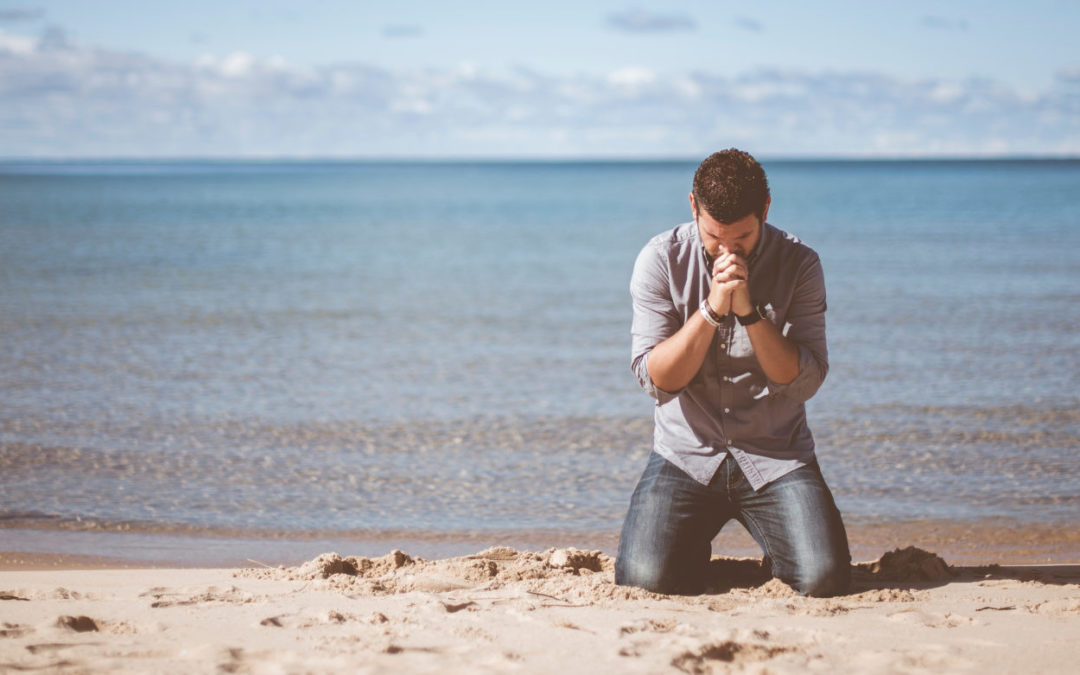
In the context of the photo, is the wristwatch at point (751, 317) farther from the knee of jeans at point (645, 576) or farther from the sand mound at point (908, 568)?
the sand mound at point (908, 568)

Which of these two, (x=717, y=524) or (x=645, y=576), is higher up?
(x=717, y=524)

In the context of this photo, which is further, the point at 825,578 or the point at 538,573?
the point at 538,573

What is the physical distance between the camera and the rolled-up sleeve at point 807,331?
4.37 meters

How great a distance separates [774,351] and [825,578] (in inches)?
39.7

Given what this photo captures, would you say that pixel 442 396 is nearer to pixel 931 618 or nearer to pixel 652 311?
pixel 652 311

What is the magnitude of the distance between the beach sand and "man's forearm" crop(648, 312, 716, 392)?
95 centimetres

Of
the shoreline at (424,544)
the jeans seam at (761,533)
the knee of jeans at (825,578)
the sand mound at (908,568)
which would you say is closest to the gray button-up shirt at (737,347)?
the jeans seam at (761,533)

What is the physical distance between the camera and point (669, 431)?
4645 millimetres

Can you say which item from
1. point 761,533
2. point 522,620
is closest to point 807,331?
point 761,533

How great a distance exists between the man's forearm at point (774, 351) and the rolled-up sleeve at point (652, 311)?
37cm

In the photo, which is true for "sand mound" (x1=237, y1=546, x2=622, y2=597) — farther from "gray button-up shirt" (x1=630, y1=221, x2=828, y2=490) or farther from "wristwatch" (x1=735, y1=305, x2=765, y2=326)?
"wristwatch" (x1=735, y1=305, x2=765, y2=326)

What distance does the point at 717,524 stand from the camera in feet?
15.3

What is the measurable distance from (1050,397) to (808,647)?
21.6 ft

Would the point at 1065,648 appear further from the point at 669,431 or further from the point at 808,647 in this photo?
the point at 669,431
